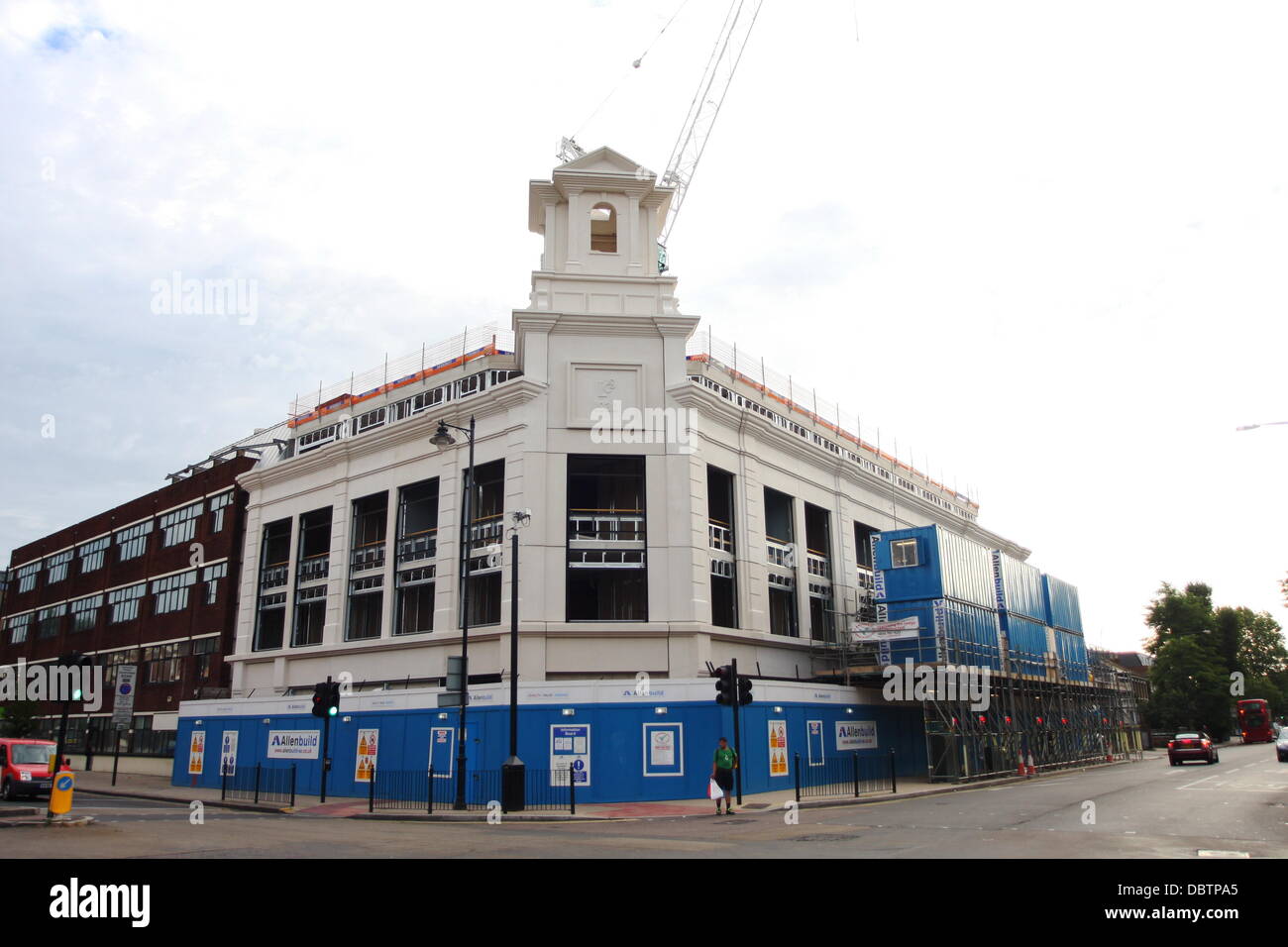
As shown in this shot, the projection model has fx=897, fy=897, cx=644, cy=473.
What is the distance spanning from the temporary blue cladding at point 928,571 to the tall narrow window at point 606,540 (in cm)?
961

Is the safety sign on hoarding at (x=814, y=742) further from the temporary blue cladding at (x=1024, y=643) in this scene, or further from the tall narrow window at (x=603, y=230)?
Result: the tall narrow window at (x=603, y=230)

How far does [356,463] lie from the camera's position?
38.8 m

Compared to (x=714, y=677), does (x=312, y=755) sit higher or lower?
lower

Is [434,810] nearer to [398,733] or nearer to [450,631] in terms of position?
[398,733]

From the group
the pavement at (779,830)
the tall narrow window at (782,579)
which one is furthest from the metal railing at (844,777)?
the tall narrow window at (782,579)

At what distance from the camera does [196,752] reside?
3656 centimetres

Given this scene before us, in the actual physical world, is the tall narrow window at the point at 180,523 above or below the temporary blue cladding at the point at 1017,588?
above

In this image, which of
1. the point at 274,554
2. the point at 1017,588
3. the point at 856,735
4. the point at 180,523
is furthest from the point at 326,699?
the point at 1017,588

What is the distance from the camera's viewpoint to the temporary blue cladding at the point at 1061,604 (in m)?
45.2

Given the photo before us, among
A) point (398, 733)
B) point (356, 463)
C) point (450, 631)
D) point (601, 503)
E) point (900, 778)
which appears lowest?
point (900, 778)

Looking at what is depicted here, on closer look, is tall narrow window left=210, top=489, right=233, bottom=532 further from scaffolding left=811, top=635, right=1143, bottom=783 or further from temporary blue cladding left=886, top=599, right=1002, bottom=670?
temporary blue cladding left=886, top=599, right=1002, bottom=670

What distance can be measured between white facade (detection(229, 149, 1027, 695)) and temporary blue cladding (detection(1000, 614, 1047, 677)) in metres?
6.92
